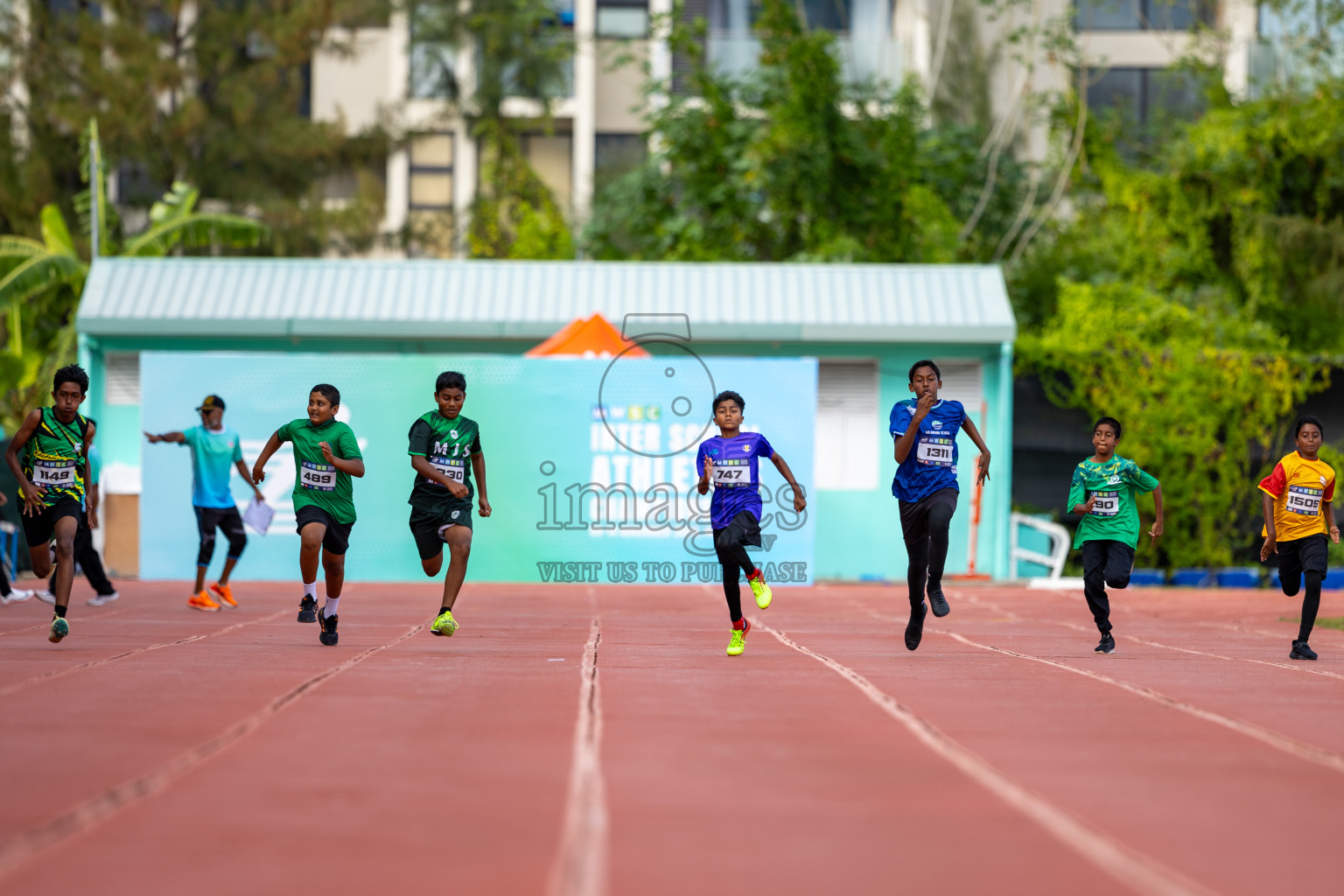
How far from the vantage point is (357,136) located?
35.6 metres

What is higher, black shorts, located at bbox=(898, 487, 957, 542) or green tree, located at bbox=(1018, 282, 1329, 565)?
green tree, located at bbox=(1018, 282, 1329, 565)

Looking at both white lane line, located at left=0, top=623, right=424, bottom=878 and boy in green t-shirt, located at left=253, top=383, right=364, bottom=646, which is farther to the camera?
boy in green t-shirt, located at left=253, top=383, right=364, bottom=646

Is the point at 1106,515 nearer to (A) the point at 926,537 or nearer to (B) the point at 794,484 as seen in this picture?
(A) the point at 926,537

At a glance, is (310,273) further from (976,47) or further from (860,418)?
(976,47)

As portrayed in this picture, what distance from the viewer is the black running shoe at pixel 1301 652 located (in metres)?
10.9

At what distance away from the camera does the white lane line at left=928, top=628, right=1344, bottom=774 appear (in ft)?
21.5

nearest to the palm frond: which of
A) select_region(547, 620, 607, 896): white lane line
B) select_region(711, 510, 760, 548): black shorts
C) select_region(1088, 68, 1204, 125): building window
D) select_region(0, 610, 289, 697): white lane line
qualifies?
select_region(0, 610, 289, 697): white lane line

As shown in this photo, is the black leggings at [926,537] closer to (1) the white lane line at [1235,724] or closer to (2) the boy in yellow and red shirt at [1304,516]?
(1) the white lane line at [1235,724]

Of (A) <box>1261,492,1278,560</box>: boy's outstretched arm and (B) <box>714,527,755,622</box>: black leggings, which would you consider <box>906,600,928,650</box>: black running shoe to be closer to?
(B) <box>714,527,755,622</box>: black leggings

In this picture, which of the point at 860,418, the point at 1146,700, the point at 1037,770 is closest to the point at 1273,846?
the point at 1037,770

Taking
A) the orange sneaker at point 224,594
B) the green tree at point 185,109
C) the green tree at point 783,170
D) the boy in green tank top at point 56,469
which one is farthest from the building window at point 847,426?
the green tree at point 185,109

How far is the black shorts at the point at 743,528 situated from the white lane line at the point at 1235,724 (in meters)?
2.09

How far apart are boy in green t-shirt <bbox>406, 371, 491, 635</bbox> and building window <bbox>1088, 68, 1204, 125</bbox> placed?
24814mm

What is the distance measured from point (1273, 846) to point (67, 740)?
15.4 feet
